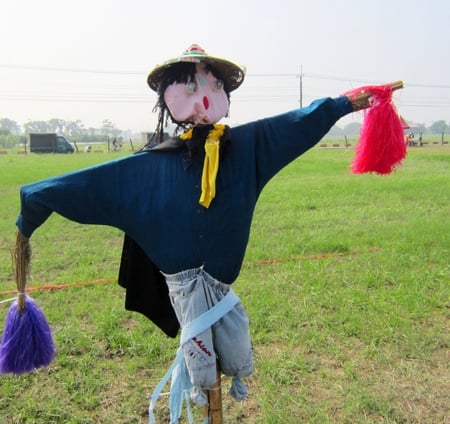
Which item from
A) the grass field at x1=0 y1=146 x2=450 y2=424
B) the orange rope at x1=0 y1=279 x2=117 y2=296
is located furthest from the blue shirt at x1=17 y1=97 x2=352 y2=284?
the orange rope at x1=0 y1=279 x2=117 y2=296

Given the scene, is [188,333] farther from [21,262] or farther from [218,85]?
[218,85]

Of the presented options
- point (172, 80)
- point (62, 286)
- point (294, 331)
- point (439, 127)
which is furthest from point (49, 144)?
point (439, 127)

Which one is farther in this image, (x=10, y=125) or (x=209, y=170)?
(x=10, y=125)

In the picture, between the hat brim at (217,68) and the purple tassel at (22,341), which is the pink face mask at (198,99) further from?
the purple tassel at (22,341)

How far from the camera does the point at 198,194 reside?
62.1 inches

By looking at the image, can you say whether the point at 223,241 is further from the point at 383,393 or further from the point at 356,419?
the point at 383,393

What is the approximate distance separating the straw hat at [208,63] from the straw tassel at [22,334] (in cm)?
76

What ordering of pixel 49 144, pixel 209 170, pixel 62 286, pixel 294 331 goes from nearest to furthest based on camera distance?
pixel 209 170, pixel 294 331, pixel 62 286, pixel 49 144

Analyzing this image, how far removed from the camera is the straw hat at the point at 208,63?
163 cm

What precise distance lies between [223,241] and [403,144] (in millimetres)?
776

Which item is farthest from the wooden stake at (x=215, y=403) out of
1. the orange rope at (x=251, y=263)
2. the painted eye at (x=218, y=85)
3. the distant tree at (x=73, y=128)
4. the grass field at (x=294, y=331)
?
the distant tree at (x=73, y=128)

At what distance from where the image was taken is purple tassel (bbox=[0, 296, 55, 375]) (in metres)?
1.75

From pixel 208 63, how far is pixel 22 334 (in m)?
1.20

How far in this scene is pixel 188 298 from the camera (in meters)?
1.62
